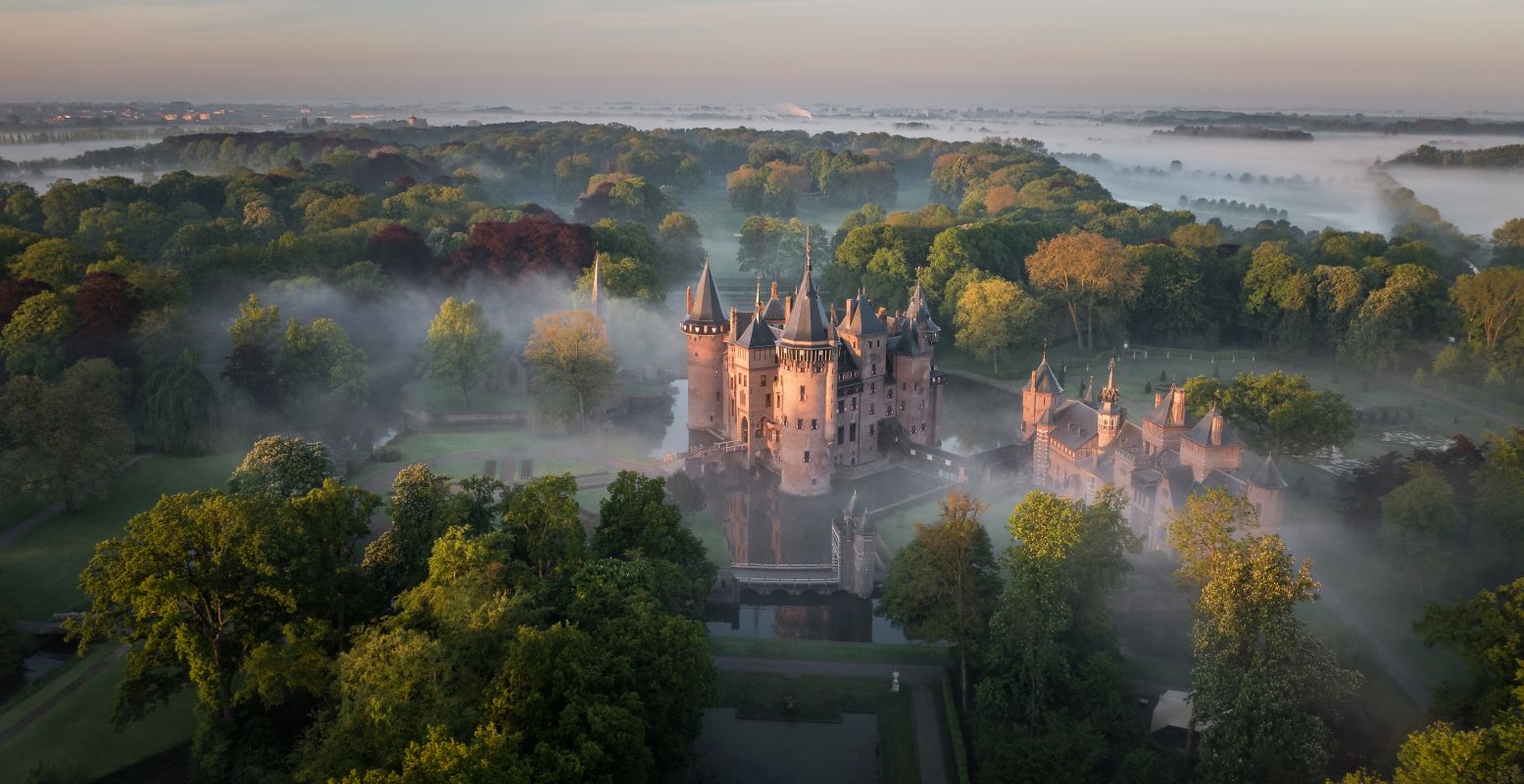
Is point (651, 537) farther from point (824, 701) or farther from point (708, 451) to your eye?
point (708, 451)

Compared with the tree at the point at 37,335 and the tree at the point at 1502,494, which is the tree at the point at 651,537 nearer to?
the tree at the point at 1502,494

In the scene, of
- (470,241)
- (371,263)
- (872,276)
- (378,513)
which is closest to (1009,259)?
(872,276)

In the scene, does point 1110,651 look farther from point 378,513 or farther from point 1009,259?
point 1009,259

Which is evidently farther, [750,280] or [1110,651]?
[750,280]

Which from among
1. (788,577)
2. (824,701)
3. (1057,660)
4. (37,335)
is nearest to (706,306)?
(788,577)

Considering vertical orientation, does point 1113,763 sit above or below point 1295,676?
below

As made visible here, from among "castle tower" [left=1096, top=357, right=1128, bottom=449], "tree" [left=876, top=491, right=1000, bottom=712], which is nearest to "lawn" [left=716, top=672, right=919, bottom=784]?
"tree" [left=876, top=491, right=1000, bottom=712]
